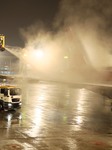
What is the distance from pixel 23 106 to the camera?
2880 centimetres

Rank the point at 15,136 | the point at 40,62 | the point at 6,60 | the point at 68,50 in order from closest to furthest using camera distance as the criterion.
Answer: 1. the point at 15,136
2. the point at 68,50
3. the point at 40,62
4. the point at 6,60

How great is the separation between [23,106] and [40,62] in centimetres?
1371

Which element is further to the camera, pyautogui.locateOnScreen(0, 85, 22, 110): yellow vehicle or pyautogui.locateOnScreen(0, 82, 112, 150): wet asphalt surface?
pyautogui.locateOnScreen(0, 85, 22, 110): yellow vehicle

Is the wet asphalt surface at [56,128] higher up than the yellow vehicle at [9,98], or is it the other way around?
the yellow vehicle at [9,98]

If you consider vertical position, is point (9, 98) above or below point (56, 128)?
above

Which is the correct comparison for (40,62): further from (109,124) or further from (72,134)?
(72,134)

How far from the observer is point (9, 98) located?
26.0 metres

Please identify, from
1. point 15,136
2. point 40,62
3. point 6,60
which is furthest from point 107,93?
point 6,60

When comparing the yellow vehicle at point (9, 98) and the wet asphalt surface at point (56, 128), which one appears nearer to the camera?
the wet asphalt surface at point (56, 128)

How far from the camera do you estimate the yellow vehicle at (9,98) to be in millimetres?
25859

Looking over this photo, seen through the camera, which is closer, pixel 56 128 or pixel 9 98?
pixel 56 128

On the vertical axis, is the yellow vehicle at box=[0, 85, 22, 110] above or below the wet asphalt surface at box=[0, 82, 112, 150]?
above

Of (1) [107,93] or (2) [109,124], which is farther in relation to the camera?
(1) [107,93]

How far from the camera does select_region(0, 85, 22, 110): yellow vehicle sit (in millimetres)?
25859
